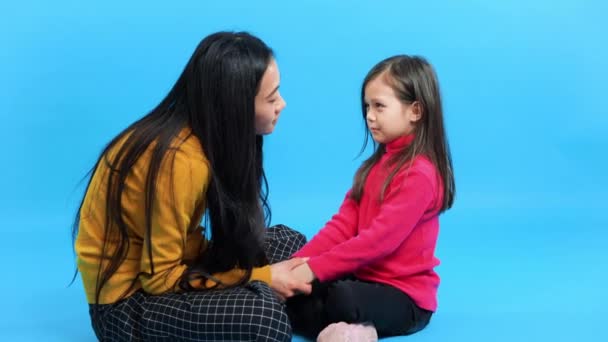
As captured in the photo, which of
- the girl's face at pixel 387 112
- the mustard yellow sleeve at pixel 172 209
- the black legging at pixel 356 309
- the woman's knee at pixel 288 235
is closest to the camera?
the mustard yellow sleeve at pixel 172 209

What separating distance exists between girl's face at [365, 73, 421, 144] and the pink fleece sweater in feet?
0.13

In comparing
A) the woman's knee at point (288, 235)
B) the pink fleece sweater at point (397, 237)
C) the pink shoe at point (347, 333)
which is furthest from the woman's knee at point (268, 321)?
the woman's knee at point (288, 235)

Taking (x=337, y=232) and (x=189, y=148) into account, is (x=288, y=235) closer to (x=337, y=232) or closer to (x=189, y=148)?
(x=337, y=232)

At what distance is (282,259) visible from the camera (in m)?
2.57

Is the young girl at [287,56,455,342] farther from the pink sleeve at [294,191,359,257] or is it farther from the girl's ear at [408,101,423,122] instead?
the pink sleeve at [294,191,359,257]

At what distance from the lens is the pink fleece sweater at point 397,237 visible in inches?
87.9

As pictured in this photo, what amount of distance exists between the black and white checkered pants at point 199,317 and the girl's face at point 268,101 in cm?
42

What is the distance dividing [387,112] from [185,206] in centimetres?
66

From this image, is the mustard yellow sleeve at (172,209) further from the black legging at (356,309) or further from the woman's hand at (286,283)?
the black legging at (356,309)

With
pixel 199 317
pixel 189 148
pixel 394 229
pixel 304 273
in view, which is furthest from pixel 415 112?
pixel 199 317

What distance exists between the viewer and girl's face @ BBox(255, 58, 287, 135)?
6.79ft

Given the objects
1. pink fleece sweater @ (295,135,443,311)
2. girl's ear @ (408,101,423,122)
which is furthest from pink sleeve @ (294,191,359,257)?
girl's ear @ (408,101,423,122)

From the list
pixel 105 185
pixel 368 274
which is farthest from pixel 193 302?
pixel 368 274

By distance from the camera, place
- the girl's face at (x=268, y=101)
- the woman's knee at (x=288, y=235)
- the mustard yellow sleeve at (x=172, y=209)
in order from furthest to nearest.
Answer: the woman's knee at (x=288, y=235) < the girl's face at (x=268, y=101) < the mustard yellow sleeve at (x=172, y=209)
